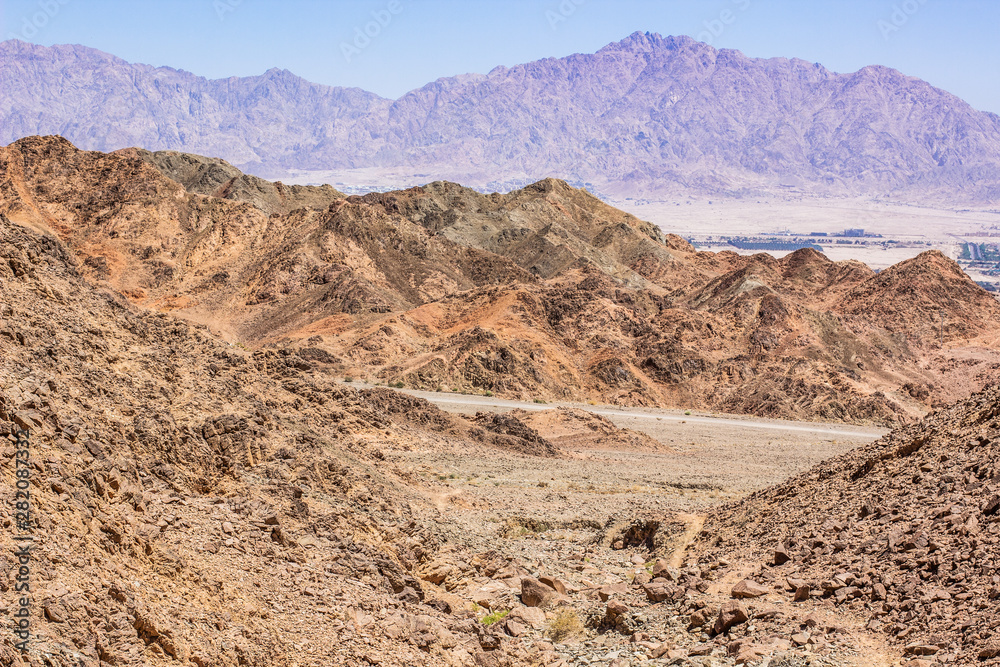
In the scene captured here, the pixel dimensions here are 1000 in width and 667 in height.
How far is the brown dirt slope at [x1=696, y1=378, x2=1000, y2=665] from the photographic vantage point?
11656 millimetres

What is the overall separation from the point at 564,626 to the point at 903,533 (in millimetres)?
5046

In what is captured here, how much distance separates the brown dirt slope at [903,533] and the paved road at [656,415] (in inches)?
775

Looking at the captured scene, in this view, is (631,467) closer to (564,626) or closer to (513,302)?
(564,626)

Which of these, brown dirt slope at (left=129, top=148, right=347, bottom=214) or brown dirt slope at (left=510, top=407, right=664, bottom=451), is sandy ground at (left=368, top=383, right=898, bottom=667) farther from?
brown dirt slope at (left=129, top=148, right=347, bottom=214)

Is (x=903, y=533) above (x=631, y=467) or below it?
above

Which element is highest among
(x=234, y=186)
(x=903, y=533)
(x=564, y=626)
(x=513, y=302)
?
(x=234, y=186)

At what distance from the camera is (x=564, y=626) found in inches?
569

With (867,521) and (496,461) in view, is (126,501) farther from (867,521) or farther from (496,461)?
(496,461)

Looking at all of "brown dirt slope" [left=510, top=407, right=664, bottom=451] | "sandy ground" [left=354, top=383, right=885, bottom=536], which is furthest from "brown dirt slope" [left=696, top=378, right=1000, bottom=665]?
"brown dirt slope" [left=510, top=407, right=664, bottom=451]

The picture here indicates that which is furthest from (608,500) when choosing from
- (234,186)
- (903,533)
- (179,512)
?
(234,186)

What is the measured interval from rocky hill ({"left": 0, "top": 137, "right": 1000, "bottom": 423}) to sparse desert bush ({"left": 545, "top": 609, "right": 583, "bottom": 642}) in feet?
88.5

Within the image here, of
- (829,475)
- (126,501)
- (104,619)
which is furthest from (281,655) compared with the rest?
(829,475)

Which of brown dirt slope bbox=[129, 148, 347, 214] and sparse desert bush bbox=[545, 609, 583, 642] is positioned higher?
brown dirt slope bbox=[129, 148, 347, 214]

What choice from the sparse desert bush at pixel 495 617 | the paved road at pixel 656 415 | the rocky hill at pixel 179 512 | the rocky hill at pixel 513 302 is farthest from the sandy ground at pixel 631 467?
the sparse desert bush at pixel 495 617
